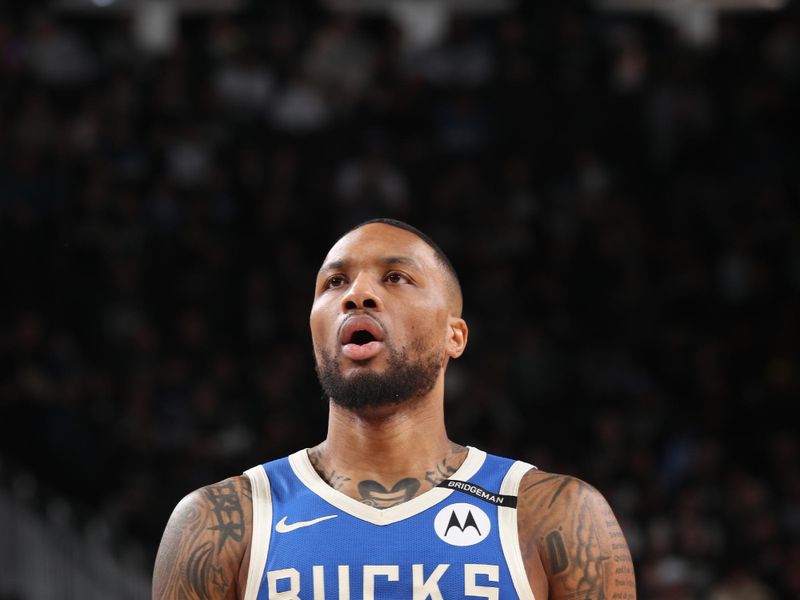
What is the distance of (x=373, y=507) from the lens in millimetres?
3553

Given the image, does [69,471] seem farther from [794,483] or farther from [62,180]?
[794,483]

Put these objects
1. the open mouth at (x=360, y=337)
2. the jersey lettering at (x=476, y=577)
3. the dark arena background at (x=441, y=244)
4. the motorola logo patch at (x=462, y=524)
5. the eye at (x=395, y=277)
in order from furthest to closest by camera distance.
Answer: the dark arena background at (x=441, y=244) < the eye at (x=395, y=277) < the open mouth at (x=360, y=337) < the motorola logo patch at (x=462, y=524) < the jersey lettering at (x=476, y=577)

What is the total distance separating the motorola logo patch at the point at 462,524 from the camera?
3.46 metres

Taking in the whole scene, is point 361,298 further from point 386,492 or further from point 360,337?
point 386,492

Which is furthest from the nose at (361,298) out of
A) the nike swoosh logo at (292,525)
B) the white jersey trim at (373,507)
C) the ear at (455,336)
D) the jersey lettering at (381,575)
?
the jersey lettering at (381,575)

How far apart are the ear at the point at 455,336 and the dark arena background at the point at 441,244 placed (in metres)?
4.70

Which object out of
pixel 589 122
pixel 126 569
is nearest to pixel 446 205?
pixel 589 122

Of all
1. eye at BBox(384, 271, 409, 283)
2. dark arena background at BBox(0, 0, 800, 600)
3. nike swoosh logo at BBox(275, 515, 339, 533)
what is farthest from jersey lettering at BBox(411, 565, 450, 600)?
dark arena background at BBox(0, 0, 800, 600)

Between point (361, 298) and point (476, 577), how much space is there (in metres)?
0.82

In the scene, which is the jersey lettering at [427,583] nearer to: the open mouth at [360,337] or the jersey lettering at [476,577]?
the jersey lettering at [476,577]

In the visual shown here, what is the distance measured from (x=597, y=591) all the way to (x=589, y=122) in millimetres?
8287

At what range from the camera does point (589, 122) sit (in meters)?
11.3

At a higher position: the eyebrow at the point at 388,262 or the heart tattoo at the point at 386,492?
the eyebrow at the point at 388,262

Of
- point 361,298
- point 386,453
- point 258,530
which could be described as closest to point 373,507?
point 386,453
